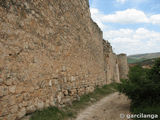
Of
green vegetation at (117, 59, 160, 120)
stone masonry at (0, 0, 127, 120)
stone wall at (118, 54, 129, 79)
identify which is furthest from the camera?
stone wall at (118, 54, 129, 79)

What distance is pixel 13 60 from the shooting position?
3137 millimetres

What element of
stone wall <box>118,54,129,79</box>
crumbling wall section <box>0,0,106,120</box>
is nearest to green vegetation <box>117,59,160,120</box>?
crumbling wall section <box>0,0,106,120</box>

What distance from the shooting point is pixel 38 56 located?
3.92m

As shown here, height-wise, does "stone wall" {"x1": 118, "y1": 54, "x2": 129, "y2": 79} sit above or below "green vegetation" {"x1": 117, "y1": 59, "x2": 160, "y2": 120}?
above

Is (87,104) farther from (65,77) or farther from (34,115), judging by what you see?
(34,115)

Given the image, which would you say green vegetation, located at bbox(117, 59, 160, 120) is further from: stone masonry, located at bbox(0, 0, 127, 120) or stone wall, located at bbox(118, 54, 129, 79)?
stone wall, located at bbox(118, 54, 129, 79)

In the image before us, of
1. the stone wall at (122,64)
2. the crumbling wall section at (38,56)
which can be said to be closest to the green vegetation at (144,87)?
the crumbling wall section at (38,56)

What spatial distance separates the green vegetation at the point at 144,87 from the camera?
13.8ft

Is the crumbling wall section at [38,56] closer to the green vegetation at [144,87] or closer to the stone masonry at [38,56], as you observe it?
the stone masonry at [38,56]

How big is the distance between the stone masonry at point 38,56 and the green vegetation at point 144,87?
213cm

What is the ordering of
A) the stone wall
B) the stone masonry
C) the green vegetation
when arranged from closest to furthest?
1. the stone masonry
2. the green vegetation
3. the stone wall

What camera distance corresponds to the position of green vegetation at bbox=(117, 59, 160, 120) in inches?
165

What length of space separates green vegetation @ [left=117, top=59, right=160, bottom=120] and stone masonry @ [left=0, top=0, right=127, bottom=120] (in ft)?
7.00

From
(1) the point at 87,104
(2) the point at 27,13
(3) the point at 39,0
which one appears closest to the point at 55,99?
(1) the point at 87,104
